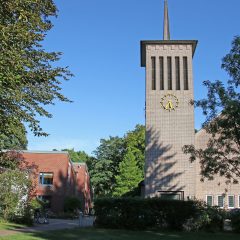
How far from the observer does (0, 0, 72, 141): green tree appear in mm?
11750

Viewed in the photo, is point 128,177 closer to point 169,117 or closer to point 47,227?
point 169,117

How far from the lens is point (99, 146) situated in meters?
78.4

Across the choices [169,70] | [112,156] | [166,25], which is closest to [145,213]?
[169,70]

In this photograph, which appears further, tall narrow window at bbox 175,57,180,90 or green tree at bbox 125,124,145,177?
green tree at bbox 125,124,145,177

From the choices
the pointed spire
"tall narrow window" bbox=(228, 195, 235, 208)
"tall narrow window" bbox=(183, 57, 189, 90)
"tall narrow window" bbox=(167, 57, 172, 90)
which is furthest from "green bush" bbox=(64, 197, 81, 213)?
the pointed spire

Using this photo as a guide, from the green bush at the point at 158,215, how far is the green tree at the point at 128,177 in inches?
1591

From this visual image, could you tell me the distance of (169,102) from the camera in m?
39.8

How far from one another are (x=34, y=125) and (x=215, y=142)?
38.5ft

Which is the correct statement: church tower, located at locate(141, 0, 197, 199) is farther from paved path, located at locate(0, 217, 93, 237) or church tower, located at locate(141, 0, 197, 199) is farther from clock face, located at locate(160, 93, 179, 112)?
paved path, located at locate(0, 217, 93, 237)

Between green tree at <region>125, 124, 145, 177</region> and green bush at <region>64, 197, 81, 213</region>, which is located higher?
green tree at <region>125, 124, 145, 177</region>

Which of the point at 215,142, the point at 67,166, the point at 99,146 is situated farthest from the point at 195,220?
the point at 99,146

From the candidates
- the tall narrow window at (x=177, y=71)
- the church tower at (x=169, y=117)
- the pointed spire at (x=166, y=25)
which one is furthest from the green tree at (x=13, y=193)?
the pointed spire at (x=166, y=25)

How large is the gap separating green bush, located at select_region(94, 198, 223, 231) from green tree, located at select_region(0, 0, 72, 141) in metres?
12.6

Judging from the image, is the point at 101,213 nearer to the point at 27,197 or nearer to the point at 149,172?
the point at 27,197
